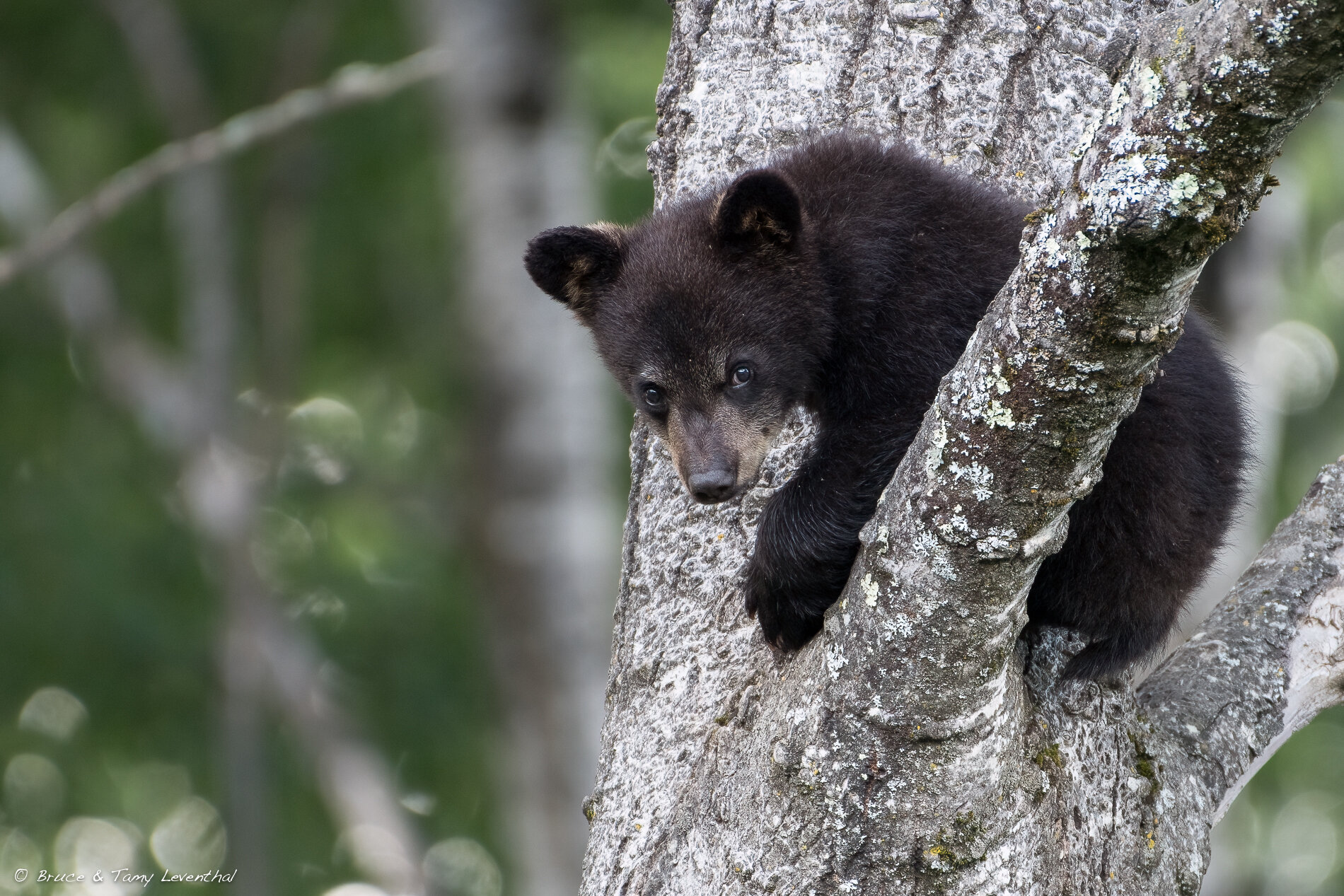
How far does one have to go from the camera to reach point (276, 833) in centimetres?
1087

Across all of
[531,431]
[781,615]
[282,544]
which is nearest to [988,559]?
[781,615]

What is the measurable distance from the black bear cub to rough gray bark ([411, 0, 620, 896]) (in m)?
2.48

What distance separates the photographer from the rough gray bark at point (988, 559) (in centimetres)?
178

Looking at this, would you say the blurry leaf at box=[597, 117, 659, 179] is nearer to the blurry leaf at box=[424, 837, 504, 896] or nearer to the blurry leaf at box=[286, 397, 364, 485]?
the blurry leaf at box=[286, 397, 364, 485]

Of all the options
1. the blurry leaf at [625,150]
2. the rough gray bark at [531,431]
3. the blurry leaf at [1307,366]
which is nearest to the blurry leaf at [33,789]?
the rough gray bark at [531,431]

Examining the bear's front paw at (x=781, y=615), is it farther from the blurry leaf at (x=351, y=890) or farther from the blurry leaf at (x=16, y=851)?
the blurry leaf at (x=16, y=851)

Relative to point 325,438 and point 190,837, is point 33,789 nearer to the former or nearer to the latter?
point 190,837

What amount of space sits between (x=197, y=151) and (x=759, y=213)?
263 centimetres

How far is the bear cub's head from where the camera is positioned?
11.1 ft

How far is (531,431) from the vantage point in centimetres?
620

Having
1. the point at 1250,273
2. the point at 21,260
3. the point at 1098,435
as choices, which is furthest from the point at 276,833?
the point at 1098,435

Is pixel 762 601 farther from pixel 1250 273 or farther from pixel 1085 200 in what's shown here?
pixel 1250 273

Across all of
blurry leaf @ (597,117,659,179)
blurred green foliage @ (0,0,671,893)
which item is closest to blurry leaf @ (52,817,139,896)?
blurred green foliage @ (0,0,671,893)

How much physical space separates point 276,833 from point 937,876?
31.9 ft
